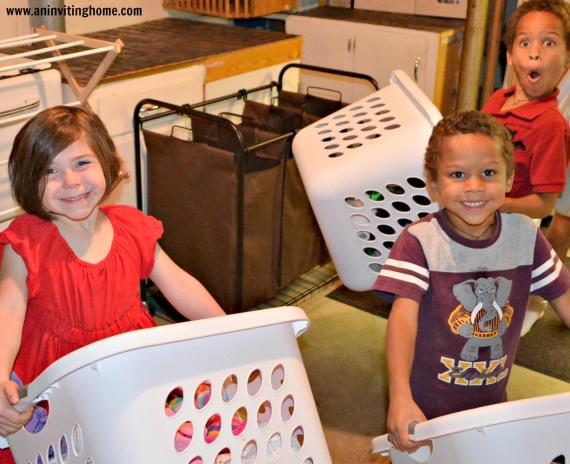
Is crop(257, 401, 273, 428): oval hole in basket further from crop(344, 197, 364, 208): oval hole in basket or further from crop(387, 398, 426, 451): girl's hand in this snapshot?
crop(344, 197, 364, 208): oval hole in basket

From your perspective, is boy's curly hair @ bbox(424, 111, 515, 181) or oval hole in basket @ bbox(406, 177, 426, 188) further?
oval hole in basket @ bbox(406, 177, 426, 188)

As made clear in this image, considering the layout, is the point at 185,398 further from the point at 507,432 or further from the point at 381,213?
the point at 381,213

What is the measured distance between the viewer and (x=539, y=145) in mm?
2094

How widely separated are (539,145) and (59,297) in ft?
4.18

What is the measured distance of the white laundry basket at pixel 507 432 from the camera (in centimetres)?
113

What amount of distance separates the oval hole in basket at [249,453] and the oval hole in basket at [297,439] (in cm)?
8

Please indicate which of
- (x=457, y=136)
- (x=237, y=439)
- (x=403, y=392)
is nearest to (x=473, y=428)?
(x=403, y=392)

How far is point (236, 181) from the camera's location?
2.46m

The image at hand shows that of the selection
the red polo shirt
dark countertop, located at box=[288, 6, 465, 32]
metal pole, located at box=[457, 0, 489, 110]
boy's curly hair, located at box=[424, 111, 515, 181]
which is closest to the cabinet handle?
dark countertop, located at box=[288, 6, 465, 32]

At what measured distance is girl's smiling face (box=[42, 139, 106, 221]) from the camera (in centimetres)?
150

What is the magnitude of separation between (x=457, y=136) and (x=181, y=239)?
1.39 m

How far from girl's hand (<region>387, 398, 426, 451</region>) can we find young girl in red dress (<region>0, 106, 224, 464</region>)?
1.82ft

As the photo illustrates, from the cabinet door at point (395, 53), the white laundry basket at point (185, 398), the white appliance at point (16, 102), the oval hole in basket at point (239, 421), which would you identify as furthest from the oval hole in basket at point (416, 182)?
the cabinet door at point (395, 53)

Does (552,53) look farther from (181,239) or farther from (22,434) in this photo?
(22,434)
